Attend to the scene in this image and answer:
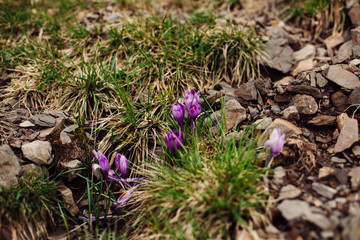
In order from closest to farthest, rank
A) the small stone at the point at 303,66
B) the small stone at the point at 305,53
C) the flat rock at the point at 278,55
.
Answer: the small stone at the point at 303,66 < the flat rock at the point at 278,55 < the small stone at the point at 305,53

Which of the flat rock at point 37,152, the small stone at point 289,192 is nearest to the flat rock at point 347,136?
the small stone at point 289,192

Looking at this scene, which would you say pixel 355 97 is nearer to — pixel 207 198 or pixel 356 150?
pixel 356 150

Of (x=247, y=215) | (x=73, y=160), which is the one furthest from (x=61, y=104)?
(x=247, y=215)

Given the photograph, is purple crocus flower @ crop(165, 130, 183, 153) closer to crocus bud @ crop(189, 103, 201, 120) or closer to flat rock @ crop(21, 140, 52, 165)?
crocus bud @ crop(189, 103, 201, 120)

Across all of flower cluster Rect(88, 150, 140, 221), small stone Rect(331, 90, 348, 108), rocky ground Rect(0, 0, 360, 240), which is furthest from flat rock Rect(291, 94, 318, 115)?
flower cluster Rect(88, 150, 140, 221)

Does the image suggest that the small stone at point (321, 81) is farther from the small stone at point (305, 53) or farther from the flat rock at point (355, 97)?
the small stone at point (305, 53)

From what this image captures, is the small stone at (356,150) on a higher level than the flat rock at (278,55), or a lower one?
lower
